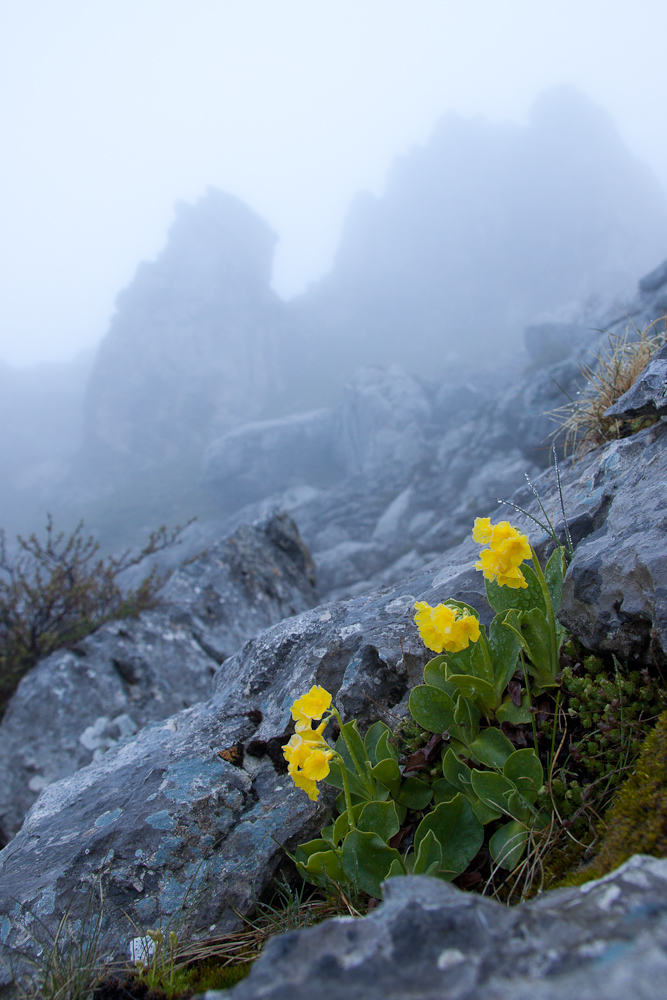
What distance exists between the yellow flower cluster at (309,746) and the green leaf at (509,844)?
653mm

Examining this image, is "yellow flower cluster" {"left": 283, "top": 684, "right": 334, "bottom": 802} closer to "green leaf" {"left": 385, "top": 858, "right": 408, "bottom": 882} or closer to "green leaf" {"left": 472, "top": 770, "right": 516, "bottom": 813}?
"green leaf" {"left": 385, "top": 858, "right": 408, "bottom": 882}

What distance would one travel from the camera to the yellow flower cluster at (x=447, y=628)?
6.55ft

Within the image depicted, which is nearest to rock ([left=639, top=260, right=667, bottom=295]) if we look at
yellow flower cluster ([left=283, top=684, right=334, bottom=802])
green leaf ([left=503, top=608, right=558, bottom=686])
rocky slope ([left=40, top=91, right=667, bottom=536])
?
green leaf ([left=503, top=608, right=558, bottom=686])

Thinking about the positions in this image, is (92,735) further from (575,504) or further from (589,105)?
(589,105)

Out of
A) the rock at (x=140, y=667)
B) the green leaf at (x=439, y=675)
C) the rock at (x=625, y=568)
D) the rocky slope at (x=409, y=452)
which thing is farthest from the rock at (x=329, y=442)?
the green leaf at (x=439, y=675)

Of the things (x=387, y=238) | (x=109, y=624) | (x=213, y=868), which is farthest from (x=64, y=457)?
(x=213, y=868)

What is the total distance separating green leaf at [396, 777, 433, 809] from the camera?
211cm

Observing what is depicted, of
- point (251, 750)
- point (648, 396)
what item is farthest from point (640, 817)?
point (648, 396)

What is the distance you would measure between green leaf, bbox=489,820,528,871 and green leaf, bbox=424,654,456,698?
0.55 meters

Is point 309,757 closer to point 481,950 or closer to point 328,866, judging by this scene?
point 328,866

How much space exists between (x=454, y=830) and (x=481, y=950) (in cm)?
105

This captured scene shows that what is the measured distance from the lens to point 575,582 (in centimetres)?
230

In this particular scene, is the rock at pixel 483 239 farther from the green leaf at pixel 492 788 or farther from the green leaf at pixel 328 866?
the green leaf at pixel 328 866

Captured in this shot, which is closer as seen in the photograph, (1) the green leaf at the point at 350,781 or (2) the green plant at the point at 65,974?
(2) the green plant at the point at 65,974
